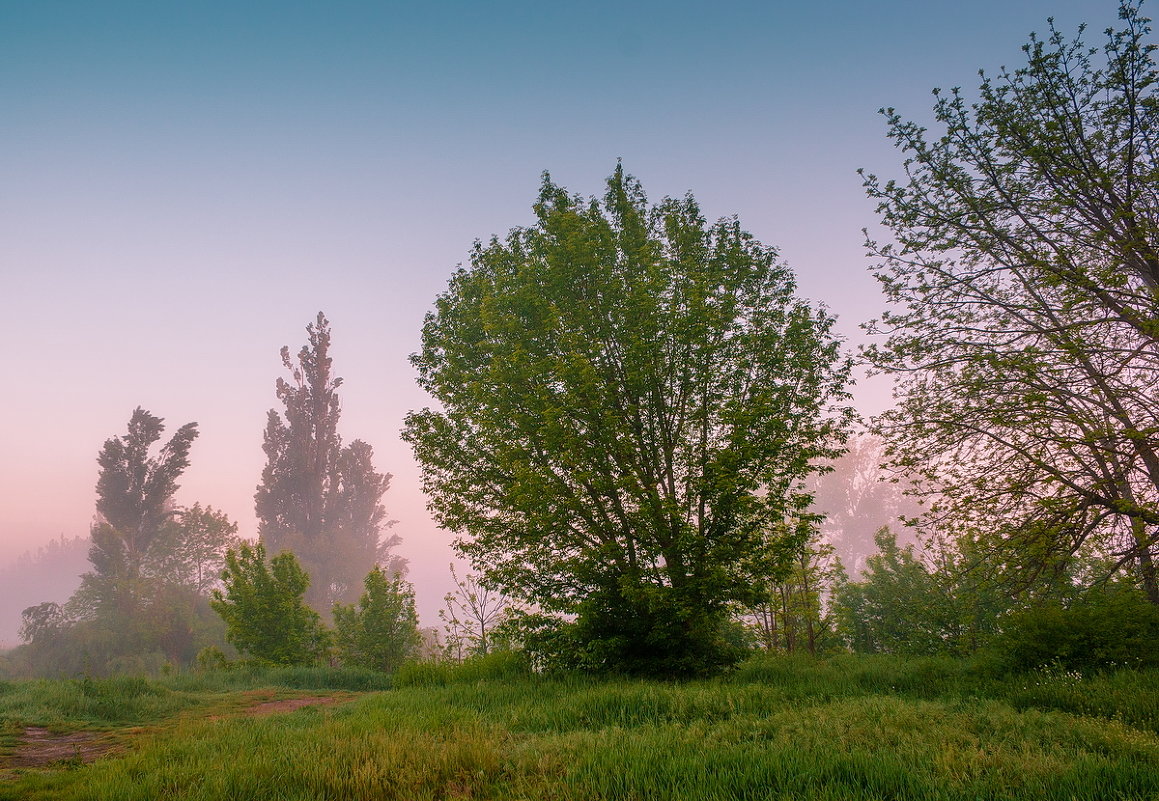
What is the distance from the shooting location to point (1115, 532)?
1073cm

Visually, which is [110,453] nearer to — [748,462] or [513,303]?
[513,303]

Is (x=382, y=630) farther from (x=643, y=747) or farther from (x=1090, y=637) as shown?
(x=1090, y=637)

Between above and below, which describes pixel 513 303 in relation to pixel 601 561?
above

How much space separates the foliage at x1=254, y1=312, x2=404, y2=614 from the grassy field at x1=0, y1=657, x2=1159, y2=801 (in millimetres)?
42359

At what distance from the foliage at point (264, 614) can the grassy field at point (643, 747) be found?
1166 centimetres

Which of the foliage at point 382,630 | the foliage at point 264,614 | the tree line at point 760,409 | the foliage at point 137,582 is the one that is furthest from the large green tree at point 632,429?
the foliage at point 137,582

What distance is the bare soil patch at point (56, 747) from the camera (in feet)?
21.1

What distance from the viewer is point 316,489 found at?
49562mm

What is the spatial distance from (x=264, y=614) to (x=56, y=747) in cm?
1451

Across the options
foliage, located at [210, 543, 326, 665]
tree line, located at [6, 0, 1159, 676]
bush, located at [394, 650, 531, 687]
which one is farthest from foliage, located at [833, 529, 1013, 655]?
foliage, located at [210, 543, 326, 665]

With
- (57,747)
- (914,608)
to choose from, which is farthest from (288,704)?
(914,608)

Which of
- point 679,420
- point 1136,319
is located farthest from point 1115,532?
point 679,420

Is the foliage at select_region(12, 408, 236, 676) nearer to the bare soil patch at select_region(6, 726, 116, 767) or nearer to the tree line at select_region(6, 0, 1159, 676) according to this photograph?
the bare soil patch at select_region(6, 726, 116, 767)

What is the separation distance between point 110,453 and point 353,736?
156 ft
